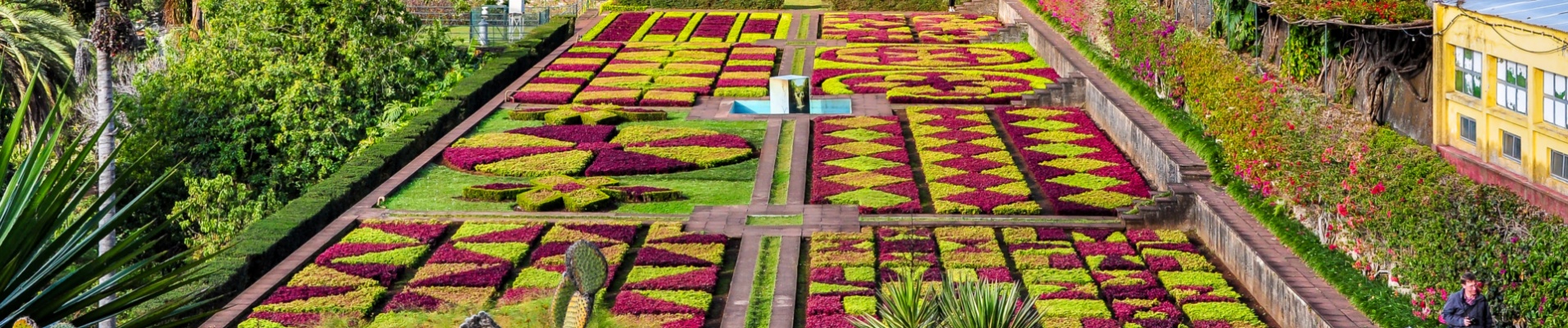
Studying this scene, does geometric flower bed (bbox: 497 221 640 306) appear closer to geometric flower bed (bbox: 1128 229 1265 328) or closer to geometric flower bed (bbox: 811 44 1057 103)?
geometric flower bed (bbox: 1128 229 1265 328)

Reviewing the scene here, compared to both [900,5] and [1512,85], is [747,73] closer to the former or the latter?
[1512,85]

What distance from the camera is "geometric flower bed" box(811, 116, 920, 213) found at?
22344 millimetres

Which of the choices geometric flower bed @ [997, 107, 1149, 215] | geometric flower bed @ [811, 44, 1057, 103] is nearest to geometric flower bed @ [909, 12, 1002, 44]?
geometric flower bed @ [811, 44, 1057, 103]

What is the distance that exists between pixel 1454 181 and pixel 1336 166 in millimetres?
2638

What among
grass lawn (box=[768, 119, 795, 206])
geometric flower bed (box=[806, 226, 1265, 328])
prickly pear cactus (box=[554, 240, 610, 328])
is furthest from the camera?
grass lawn (box=[768, 119, 795, 206])

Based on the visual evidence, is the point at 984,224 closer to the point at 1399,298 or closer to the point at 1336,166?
the point at 1336,166

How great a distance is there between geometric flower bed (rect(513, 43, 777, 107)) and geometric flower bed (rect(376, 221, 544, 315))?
41.8 feet

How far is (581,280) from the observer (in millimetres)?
11898

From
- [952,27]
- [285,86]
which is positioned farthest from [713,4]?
[285,86]

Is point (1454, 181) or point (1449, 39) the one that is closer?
point (1454, 181)

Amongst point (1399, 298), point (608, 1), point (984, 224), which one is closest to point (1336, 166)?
point (1399, 298)

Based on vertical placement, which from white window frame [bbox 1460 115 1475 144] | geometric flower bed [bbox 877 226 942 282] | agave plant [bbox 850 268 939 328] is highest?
white window frame [bbox 1460 115 1475 144]

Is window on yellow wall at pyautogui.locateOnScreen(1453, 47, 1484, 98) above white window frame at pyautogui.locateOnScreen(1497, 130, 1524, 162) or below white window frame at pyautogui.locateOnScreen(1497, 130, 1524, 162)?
above

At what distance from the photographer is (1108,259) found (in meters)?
18.5
